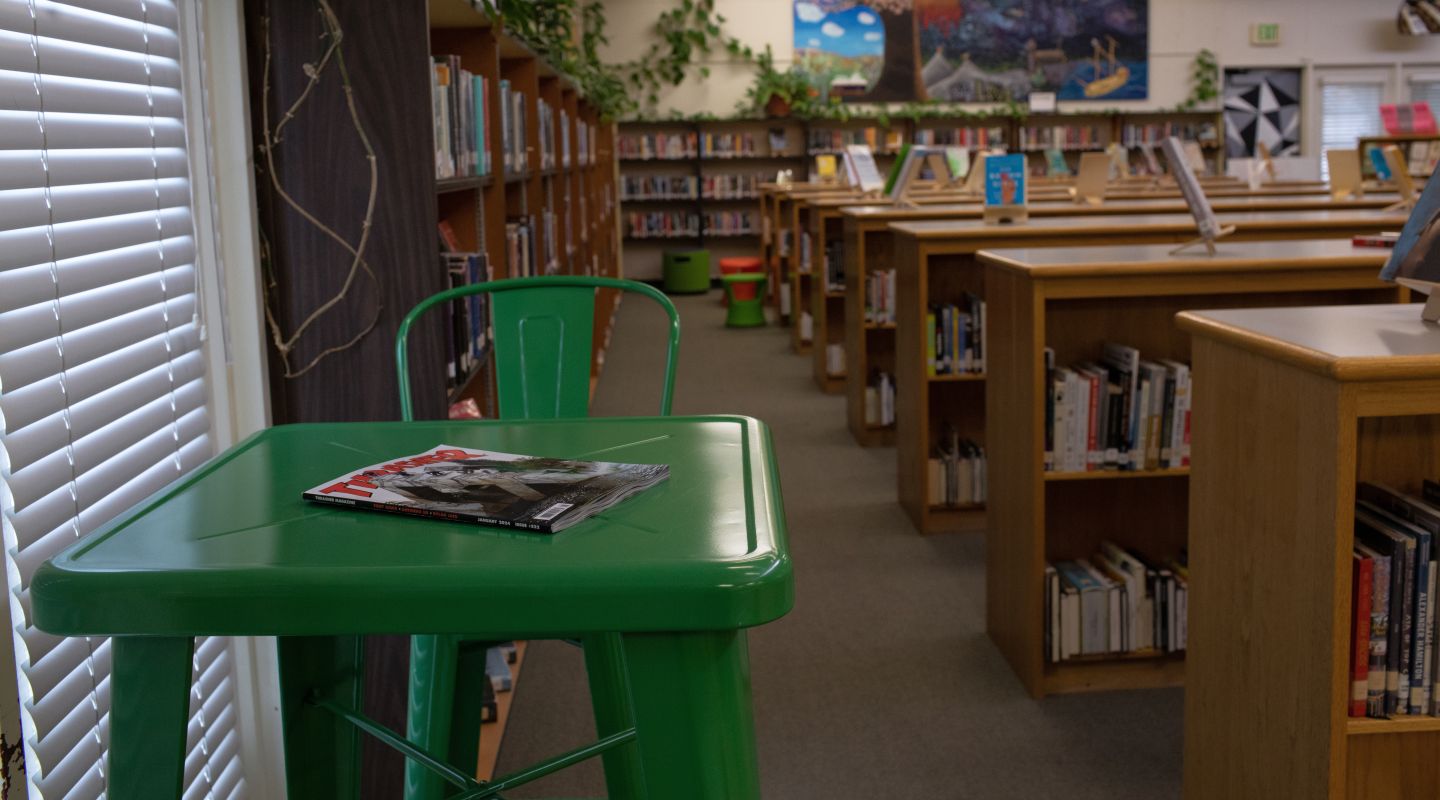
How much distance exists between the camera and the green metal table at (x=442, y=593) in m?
0.97

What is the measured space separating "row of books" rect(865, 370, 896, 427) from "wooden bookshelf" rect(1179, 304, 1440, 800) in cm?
342

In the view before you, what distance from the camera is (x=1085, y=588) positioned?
2854mm

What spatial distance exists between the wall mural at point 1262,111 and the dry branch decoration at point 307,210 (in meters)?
12.8

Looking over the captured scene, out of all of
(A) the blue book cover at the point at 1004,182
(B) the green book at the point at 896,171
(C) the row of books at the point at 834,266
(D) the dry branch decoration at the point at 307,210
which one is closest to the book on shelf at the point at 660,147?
(C) the row of books at the point at 834,266

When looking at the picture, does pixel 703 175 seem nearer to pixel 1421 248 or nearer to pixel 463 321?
pixel 463 321

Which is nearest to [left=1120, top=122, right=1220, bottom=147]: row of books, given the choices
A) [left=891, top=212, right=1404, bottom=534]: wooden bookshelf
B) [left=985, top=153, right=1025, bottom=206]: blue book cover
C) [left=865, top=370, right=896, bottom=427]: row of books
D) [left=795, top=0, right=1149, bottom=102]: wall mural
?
[left=795, top=0, right=1149, bottom=102]: wall mural

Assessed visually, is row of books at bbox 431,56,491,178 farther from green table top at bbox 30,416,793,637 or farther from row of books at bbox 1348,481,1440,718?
row of books at bbox 1348,481,1440,718

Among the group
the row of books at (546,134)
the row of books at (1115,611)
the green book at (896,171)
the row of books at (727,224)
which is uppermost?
the row of books at (546,134)

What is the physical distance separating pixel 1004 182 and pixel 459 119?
1.78 meters

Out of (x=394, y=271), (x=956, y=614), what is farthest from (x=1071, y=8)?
(x=394, y=271)

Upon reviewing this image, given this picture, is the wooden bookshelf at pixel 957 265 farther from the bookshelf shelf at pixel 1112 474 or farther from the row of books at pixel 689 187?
the row of books at pixel 689 187

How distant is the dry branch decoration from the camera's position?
85.0 inches

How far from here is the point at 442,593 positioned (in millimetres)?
973

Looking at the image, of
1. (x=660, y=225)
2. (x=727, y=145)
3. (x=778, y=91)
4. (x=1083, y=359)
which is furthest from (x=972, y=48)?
(x=1083, y=359)
